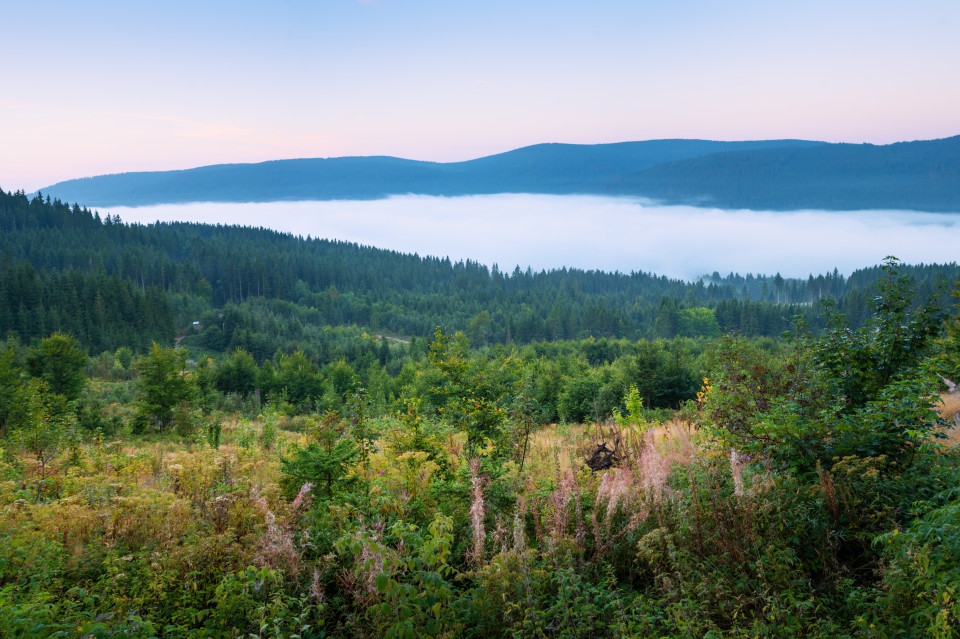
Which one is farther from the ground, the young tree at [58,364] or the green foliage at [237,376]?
the young tree at [58,364]

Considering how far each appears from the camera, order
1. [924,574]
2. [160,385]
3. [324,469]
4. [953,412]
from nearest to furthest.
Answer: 1. [924,574]
2. [324,469]
3. [953,412]
4. [160,385]

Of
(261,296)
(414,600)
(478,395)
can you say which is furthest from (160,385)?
(261,296)

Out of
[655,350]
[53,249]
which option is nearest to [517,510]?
[655,350]

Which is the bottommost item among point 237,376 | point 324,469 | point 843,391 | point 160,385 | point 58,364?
point 237,376

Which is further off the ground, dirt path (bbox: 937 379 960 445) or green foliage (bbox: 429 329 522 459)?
green foliage (bbox: 429 329 522 459)

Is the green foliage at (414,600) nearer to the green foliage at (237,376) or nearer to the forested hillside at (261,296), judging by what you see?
the green foliage at (237,376)

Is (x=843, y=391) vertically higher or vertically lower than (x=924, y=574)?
higher

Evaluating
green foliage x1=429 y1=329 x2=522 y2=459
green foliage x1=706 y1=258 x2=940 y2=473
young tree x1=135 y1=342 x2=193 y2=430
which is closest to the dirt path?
green foliage x1=706 y1=258 x2=940 y2=473

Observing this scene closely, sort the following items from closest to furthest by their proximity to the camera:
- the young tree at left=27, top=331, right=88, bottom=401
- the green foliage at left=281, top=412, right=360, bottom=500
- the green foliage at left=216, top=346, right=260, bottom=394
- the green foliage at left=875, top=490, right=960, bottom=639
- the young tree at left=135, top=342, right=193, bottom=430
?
the green foliage at left=875, top=490, right=960, bottom=639
the green foliage at left=281, top=412, right=360, bottom=500
the young tree at left=135, top=342, right=193, bottom=430
the young tree at left=27, top=331, right=88, bottom=401
the green foliage at left=216, top=346, right=260, bottom=394

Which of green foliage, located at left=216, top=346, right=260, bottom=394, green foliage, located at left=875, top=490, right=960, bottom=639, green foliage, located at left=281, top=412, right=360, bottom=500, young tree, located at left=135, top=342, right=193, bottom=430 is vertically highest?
green foliage, located at left=875, top=490, right=960, bottom=639

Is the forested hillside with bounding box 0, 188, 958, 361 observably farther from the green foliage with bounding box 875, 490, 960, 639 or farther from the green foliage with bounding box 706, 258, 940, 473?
the green foliage with bounding box 875, 490, 960, 639

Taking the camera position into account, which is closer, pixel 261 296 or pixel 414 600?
pixel 414 600

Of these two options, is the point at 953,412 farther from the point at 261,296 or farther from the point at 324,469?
the point at 261,296

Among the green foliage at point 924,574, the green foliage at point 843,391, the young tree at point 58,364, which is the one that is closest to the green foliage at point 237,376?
the young tree at point 58,364
